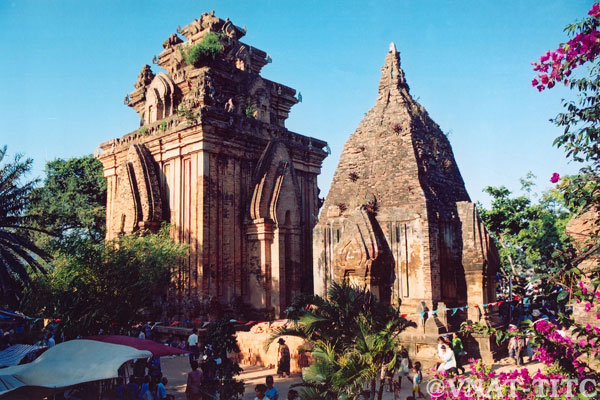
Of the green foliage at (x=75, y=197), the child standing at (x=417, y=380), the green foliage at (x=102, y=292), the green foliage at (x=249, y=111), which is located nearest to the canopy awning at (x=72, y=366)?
the green foliage at (x=102, y=292)

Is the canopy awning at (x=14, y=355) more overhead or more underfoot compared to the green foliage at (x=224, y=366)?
more underfoot

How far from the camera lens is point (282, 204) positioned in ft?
63.4

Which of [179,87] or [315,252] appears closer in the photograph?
[315,252]

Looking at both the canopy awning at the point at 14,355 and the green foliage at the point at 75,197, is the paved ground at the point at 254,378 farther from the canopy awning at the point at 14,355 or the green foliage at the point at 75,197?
the green foliage at the point at 75,197

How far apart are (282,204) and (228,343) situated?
1026 cm

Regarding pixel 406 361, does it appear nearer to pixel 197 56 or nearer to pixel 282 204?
pixel 282 204

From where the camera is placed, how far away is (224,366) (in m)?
8.79

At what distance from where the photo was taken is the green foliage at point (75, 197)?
28734mm

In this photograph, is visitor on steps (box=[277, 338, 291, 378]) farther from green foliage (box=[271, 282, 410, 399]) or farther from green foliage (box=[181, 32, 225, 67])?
green foliage (box=[181, 32, 225, 67])

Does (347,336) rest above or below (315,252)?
below

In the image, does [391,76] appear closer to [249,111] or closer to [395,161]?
[395,161]

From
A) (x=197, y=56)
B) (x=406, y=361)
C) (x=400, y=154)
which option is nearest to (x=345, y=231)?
(x=400, y=154)

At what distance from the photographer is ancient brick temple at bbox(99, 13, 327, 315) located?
18188 mm

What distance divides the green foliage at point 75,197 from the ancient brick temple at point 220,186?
316 inches
